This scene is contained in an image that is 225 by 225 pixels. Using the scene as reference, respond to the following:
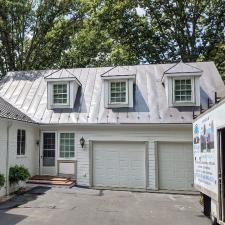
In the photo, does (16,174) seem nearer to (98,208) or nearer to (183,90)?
(98,208)

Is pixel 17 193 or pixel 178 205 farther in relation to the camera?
pixel 17 193

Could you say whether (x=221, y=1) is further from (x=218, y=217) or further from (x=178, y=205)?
(x=218, y=217)

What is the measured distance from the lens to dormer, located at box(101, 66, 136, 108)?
17.3m

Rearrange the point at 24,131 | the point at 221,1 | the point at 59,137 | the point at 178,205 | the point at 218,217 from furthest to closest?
1. the point at 221,1
2. the point at 59,137
3. the point at 24,131
4. the point at 178,205
5. the point at 218,217

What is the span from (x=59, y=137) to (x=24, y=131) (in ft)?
6.11

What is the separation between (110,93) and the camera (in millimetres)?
17609

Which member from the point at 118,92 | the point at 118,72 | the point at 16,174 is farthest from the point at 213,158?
the point at 118,72

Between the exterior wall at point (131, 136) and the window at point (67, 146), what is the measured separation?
254mm

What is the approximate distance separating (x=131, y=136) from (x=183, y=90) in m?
3.54

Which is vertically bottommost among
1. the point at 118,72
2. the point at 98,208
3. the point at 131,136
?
the point at 98,208

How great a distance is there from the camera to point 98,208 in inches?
456

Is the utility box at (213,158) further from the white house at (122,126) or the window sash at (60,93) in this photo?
the window sash at (60,93)

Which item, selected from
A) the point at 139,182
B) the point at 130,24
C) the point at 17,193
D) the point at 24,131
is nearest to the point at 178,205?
the point at 139,182

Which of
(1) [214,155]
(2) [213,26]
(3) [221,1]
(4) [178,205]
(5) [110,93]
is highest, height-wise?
(3) [221,1]
